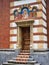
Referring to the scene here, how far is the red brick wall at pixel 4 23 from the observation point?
1447 cm

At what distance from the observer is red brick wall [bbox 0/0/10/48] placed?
14.5 metres

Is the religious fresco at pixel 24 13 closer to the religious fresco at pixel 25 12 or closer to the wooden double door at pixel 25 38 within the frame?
the religious fresco at pixel 25 12

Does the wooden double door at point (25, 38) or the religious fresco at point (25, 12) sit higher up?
the religious fresco at point (25, 12)

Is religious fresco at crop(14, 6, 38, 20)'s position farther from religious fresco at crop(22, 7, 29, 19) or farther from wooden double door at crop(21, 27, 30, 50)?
wooden double door at crop(21, 27, 30, 50)

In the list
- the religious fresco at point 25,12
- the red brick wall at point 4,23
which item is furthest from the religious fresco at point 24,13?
the red brick wall at point 4,23

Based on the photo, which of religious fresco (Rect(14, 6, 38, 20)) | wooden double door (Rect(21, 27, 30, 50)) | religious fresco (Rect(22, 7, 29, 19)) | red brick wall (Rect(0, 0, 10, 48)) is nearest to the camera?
religious fresco (Rect(14, 6, 38, 20))

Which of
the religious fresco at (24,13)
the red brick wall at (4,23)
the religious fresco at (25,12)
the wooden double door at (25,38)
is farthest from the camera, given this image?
the red brick wall at (4,23)

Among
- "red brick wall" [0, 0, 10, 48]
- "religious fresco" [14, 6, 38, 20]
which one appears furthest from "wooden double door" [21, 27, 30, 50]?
"red brick wall" [0, 0, 10, 48]

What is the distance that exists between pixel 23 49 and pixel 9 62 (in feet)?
7.30

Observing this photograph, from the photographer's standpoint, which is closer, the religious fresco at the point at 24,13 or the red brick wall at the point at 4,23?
the religious fresco at the point at 24,13

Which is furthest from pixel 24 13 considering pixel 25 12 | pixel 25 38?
pixel 25 38

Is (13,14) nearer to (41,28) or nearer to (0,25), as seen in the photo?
(0,25)

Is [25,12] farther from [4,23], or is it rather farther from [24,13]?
[4,23]

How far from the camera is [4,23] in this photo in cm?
1462
